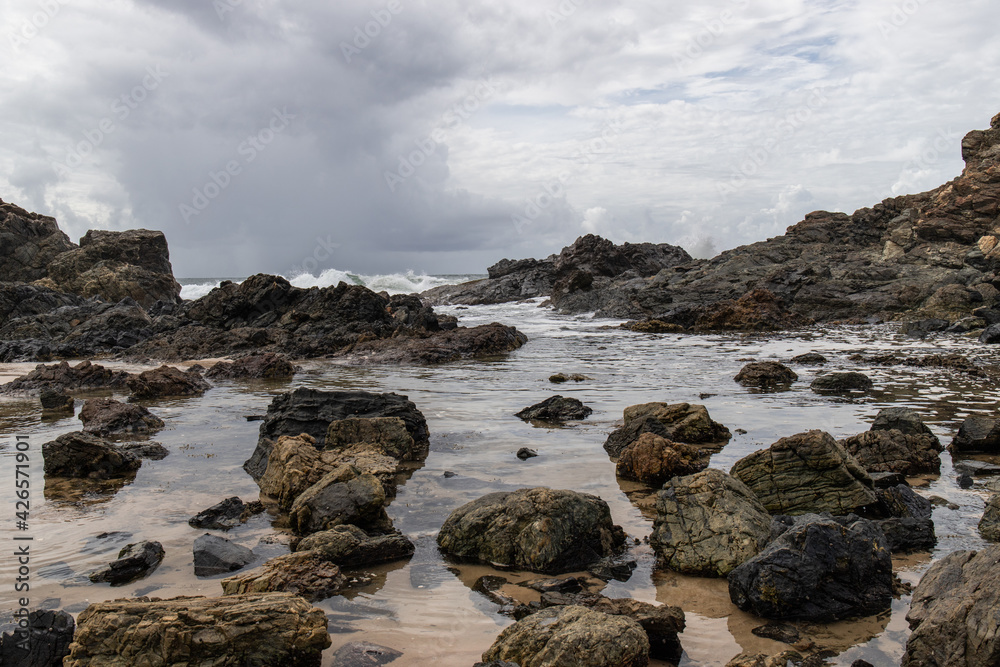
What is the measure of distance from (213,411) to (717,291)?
25708mm

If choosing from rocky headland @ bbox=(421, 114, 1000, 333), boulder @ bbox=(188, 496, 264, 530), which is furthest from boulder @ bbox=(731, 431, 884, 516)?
rocky headland @ bbox=(421, 114, 1000, 333)

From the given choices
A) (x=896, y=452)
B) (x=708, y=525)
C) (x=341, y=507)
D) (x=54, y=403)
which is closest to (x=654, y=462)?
(x=708, y=525)

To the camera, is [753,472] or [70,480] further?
[70,480]

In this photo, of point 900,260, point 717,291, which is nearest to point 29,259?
point 717,291

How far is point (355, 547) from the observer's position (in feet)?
14.8

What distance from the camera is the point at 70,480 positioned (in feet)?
21.7

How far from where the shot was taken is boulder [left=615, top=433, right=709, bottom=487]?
6.36m

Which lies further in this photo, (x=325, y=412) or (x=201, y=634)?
(x=325, y=412)

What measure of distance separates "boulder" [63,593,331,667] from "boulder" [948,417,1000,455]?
6925mm

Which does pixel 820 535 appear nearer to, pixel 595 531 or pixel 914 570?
pixel 914 570

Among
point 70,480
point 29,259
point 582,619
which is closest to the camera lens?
point 582,619

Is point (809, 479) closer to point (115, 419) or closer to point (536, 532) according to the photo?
point (536, 532)

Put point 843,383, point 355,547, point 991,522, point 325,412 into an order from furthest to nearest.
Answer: point 843,383 < point 325,412 < point 991,522 < point 355,547

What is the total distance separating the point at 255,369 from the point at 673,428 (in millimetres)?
11006
